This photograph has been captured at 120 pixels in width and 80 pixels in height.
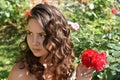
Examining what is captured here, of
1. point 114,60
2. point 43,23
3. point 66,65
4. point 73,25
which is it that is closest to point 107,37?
point 73,25

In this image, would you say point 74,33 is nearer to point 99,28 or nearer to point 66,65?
point 99,28

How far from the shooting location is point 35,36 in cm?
228

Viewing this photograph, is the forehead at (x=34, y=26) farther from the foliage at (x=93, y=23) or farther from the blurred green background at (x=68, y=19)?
the blurred green background at (x=68, y=19)

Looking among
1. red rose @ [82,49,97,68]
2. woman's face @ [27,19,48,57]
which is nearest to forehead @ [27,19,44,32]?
woman's face @ [27,19,48,57]

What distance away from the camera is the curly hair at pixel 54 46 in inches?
92.3

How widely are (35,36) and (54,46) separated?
19 centimetres

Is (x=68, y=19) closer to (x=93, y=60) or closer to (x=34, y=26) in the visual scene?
(x=34, y=26)

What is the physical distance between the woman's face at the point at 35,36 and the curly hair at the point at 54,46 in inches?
0.9

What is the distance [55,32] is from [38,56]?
0.19 meters

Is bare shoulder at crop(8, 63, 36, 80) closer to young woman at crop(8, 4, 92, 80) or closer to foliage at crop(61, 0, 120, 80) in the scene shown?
young woman at crop(8, 4, 92, 80)

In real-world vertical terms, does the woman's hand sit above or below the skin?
below

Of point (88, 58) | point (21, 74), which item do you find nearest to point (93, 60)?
point (88, 58)

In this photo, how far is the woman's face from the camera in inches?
89.7

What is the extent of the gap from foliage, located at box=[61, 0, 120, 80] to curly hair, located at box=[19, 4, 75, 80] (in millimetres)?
1066
